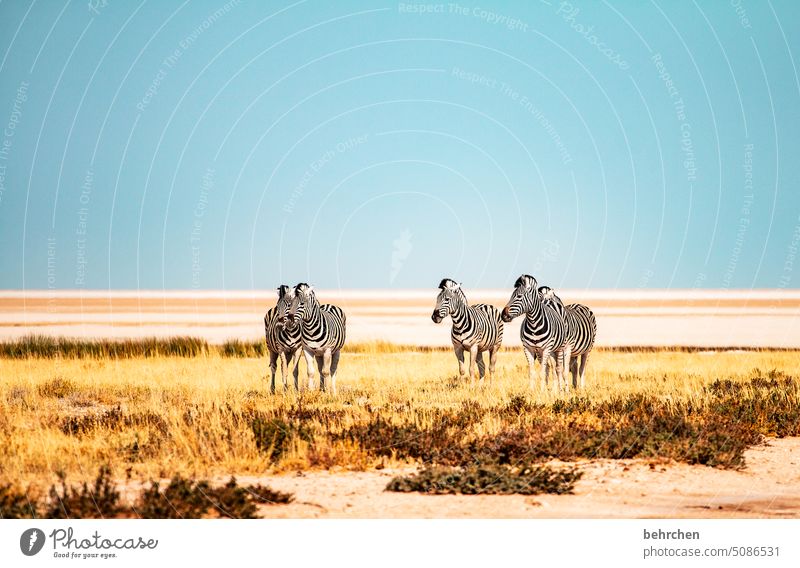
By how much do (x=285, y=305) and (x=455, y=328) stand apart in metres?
4.34

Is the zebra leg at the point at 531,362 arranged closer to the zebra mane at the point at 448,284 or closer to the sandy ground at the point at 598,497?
the zebra mane at the point at 448,284

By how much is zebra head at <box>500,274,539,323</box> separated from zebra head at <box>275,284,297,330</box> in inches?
179

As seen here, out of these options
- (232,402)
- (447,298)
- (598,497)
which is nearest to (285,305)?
(232,402)

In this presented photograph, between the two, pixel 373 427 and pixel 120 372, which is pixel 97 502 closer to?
pixel 373 427

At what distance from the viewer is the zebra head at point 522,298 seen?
751 inches

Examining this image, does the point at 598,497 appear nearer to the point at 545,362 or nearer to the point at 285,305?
the point at 545,362

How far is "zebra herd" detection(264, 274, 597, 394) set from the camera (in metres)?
18.7

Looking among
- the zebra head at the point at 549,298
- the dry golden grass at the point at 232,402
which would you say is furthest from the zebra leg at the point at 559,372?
the zebra head at the point at 549,298

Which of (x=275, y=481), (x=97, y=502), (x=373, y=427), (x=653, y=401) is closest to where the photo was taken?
(x=97, y=502)

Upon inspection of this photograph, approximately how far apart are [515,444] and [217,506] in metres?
4.53

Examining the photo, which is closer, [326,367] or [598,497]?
[598,497]

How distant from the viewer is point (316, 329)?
61.2ft

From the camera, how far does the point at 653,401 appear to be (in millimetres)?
17047
